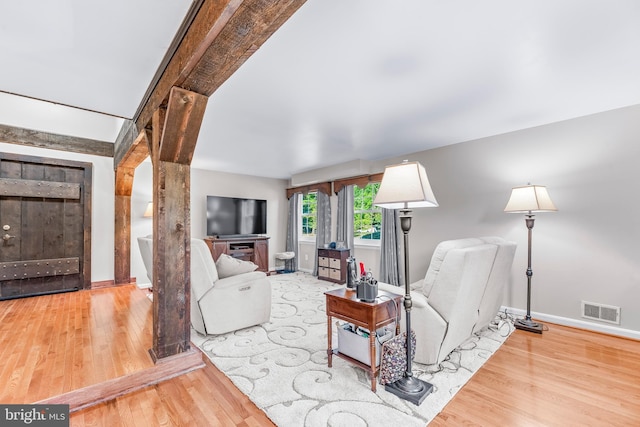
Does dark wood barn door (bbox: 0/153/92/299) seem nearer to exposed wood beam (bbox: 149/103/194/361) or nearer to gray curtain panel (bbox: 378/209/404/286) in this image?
exposed wood beam (bbox: 149/103/194/361)

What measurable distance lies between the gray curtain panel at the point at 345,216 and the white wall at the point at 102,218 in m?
3.97

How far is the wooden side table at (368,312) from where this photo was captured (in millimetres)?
1883

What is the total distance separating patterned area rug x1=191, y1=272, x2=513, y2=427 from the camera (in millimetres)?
1679

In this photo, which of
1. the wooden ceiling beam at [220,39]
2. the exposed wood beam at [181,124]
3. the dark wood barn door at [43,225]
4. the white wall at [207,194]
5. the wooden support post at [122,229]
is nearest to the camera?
the wooden ceiling beam at [220,39]

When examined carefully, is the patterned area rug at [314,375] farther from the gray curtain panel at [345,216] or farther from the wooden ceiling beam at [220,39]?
the gray curtain panel at [345,216]

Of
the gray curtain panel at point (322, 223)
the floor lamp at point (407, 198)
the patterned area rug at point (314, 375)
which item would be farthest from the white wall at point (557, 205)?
the floor lamp at point (407, 198)

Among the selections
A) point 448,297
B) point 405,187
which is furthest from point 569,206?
point 405,187

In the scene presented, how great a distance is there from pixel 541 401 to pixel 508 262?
4.28 feet

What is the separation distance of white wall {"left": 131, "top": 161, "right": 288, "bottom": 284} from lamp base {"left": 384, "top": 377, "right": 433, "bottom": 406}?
4763 mm

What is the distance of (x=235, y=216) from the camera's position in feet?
19.9

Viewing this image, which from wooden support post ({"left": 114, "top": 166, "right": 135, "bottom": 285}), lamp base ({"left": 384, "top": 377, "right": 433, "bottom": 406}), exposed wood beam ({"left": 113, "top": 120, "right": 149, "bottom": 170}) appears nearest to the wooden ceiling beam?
exposed wood beam ({"left": 113, "top": 120, "right": 149, "bottom": 170})

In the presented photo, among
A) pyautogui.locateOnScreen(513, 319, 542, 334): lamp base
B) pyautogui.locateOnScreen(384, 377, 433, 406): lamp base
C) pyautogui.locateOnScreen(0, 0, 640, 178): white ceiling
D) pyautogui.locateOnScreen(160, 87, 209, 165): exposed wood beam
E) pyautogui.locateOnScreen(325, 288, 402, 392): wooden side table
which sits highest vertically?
pyautogui.locateOnScreen(0, 0, 640, 178): white ceiling

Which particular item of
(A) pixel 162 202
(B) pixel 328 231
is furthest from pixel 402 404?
(B) pixel 328 231

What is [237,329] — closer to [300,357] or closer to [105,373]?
[300,357]
